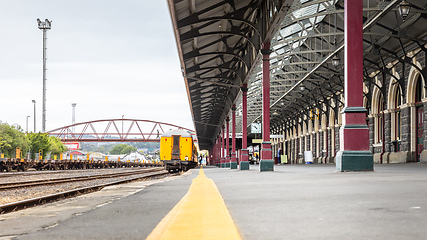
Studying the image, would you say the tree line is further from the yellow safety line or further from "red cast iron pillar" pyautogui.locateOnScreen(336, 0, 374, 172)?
the yellow safety line

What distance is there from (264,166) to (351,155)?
362 inches

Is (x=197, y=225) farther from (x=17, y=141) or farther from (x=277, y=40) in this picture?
(x=17, y=141)

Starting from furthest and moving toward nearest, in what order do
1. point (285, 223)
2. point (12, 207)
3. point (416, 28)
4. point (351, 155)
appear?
point (416, 28), point (351, 155), point (12, 207), point (285, 223)

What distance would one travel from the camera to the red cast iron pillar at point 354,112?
32.8 ft

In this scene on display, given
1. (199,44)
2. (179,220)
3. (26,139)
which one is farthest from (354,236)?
(26,139)

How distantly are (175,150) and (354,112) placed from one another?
95.2 ft

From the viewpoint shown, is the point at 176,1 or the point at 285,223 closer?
the point at 285,223

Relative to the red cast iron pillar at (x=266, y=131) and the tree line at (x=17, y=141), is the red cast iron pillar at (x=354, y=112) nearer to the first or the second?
the red cast iron pillar at (x=266, y=131)

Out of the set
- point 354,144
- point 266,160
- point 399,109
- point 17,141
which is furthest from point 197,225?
point 17,141

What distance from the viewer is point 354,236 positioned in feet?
8.71

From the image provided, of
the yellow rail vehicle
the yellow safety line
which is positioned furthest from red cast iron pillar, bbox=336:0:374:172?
the yellow rail vehicle

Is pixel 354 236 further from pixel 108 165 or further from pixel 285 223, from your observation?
pixel 108 165

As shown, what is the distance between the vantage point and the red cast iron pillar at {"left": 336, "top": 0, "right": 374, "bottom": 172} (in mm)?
9992

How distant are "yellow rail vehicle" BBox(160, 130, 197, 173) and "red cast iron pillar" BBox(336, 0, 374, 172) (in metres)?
28.0
